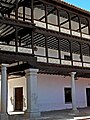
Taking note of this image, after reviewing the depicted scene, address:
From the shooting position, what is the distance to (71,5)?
18.4m

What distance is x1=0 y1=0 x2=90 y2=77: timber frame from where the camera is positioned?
45.6ft

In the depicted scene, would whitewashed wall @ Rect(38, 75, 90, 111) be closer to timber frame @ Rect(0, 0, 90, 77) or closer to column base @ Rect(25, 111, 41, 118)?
timber frame @ Rect(0, 0, 90, 77)

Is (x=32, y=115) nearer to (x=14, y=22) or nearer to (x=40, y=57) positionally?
(x=40, y=57)

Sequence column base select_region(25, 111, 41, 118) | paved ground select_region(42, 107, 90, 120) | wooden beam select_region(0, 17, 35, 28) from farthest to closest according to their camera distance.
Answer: paved ground select_region(42, 107, 90, 120) → column base select_region(25, 111, 41, 118) → wooden beam select_region(0, 17, 35, 28)

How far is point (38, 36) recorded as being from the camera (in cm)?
1703

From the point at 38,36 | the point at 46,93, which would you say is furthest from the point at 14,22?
the point at 46,93

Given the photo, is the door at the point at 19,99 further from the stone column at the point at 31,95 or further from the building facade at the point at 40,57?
the stone column at the point at 31,95

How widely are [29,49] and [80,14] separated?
747cm

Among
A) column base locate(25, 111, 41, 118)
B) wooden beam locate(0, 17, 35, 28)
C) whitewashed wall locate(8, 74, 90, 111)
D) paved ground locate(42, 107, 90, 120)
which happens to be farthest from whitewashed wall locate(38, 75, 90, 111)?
wooden beam locate(0, 17, 35, 28)

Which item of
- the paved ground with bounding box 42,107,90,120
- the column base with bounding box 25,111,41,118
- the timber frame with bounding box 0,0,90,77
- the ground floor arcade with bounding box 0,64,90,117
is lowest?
the paved ground with bounding box 42,107,90,120

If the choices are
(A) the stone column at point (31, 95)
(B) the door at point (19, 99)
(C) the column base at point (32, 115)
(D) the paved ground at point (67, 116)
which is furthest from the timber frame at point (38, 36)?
(B) the door at point (19, 99)

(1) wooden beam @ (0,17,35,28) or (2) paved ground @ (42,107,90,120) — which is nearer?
(1) wooden beam @ (0,17,35,28)

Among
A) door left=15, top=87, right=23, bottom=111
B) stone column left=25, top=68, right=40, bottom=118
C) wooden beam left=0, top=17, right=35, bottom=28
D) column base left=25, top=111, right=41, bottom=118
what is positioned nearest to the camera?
wooden beam left=0, top=17, right=35, bottom=28

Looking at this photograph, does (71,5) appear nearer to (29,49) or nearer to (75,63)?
(75,63)
